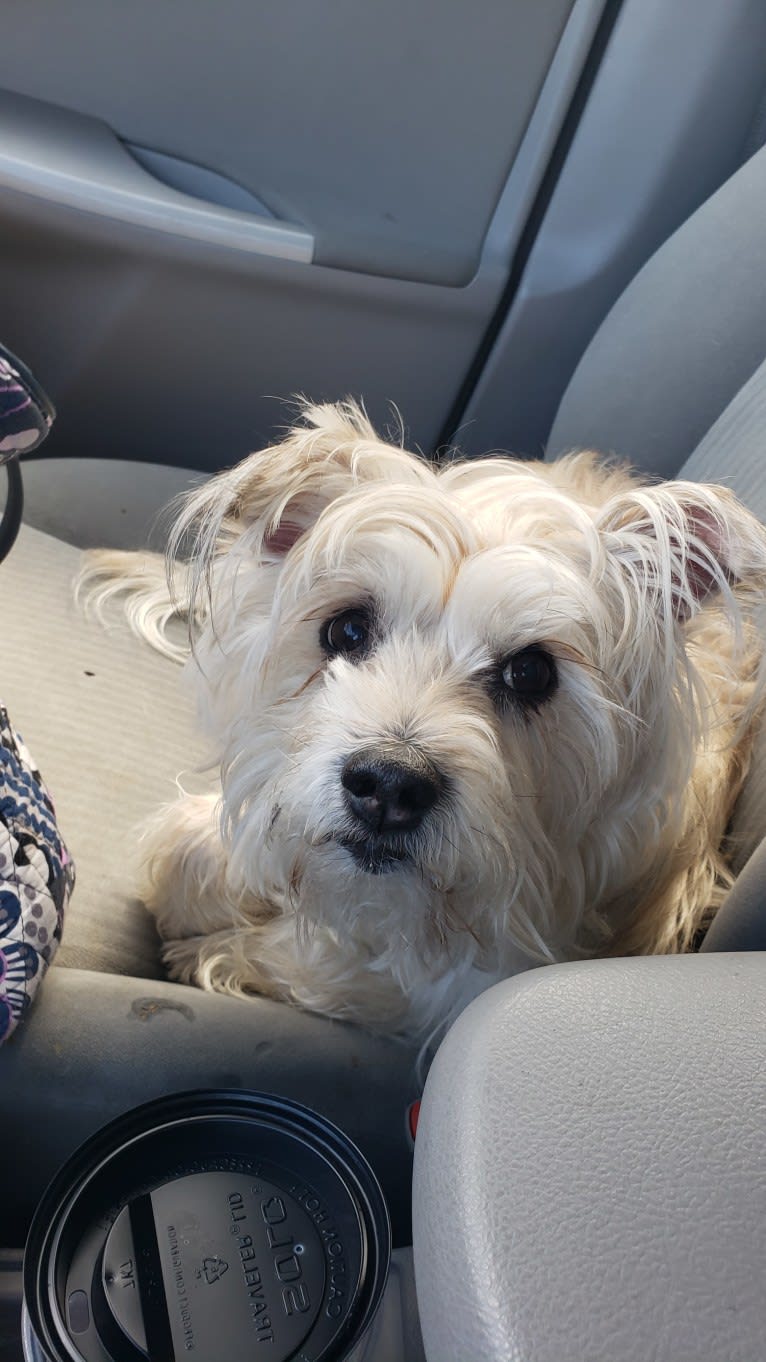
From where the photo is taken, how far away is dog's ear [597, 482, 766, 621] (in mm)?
904

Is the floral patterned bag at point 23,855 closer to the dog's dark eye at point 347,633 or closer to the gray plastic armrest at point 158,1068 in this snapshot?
the gray plastic armrest at point 158,1068

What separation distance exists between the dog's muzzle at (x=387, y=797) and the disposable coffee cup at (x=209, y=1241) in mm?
205

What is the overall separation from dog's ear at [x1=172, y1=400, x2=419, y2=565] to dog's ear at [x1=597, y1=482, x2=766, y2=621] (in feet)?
0.64

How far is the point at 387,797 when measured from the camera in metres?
0.85

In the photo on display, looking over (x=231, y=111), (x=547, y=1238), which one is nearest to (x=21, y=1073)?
(x=547, y=1238)

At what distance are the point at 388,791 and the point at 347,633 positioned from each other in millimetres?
206

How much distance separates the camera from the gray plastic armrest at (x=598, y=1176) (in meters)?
0.47

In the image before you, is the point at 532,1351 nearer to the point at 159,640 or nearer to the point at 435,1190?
the point at 435,1190

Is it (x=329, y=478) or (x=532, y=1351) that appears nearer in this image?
(x=532, y=1351)

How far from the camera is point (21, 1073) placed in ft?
2.81

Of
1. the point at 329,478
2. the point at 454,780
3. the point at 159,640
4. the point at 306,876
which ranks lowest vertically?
the point at 159,640

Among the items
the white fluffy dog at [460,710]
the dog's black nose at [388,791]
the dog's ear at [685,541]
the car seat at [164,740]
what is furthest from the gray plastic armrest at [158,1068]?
the dog's ear at [685,541]

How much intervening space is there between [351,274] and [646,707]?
1.08 m

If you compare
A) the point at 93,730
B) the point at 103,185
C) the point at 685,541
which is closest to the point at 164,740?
the point at 93,730
